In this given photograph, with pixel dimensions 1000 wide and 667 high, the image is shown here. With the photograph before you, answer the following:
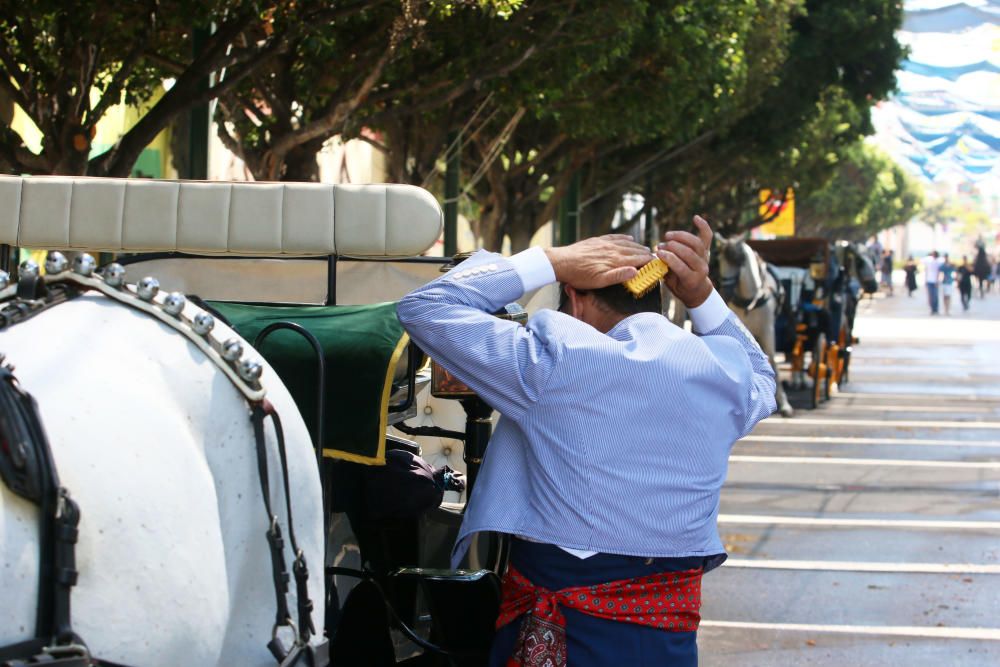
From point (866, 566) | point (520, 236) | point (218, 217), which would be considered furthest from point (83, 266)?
point (520, 236)

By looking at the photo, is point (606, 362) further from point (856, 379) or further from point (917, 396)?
point (856, 379)

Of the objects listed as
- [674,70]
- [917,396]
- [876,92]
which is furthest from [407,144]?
[876,92]

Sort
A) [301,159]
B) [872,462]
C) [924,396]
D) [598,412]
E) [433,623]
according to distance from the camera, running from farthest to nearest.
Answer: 1. [924,396]
2. [301,159]
3. [872,462]
4. [433,623]
5. [598,412]

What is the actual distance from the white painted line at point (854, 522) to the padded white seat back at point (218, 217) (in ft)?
17.7

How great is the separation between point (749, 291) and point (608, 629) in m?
13.3

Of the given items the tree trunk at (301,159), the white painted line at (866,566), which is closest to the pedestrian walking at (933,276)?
the tree trunk at (301,159)

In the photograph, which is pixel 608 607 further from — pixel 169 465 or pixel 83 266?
pixel 83 266

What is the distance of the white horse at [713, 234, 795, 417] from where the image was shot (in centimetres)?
1591

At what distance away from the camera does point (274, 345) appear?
3.43 meters

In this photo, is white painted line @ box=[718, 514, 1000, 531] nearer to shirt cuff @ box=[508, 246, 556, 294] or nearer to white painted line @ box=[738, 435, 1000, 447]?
white painted line @ box=[738, 435, 1000, 447]

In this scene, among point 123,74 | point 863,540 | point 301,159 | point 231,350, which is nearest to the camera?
point 231,350

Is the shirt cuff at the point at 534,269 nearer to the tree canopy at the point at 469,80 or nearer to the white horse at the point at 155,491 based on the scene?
the white horse at the point at 155,491

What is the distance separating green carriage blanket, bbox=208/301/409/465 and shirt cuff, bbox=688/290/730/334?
31.6 inches

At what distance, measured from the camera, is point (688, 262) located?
10.1 ft
